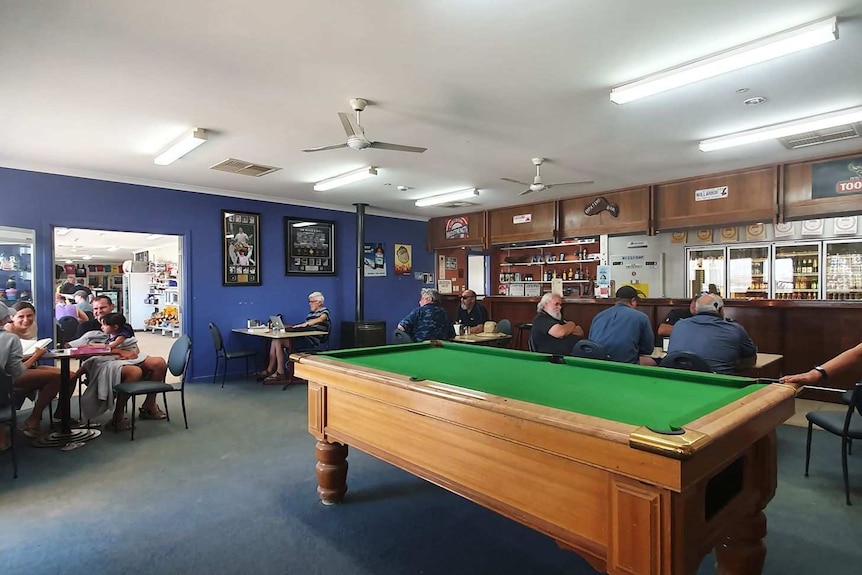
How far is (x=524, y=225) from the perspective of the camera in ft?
26.8

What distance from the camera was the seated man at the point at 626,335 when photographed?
4047 millimetres

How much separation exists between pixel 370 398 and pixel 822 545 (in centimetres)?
251

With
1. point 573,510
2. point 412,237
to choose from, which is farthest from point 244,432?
point 412,237

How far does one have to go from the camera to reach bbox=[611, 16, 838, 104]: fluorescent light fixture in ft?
8.50

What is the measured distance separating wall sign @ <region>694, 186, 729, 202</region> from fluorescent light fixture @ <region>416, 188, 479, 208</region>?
2969 millimetres

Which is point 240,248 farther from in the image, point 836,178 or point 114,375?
point 836,178

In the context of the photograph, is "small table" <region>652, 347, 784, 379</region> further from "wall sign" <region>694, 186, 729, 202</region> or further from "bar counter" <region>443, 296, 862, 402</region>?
"wall sign" <region>694, 186, 729, 202</region>

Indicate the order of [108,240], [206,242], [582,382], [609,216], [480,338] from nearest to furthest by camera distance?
[582,382]
[480,338]
[206,242]
[609,216]
[108,240]

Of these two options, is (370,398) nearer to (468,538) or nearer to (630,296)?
(468,538)

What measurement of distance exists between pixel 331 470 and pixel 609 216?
573 centimetres

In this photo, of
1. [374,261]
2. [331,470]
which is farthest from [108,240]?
[331,470]

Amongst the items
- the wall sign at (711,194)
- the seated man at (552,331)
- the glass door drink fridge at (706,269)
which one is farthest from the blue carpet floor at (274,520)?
the glass door drink fridge at (706,269)

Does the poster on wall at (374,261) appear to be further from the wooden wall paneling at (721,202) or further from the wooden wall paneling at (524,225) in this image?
the wooden wall paneling at (721,202)

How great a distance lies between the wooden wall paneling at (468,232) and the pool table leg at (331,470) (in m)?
6.19
